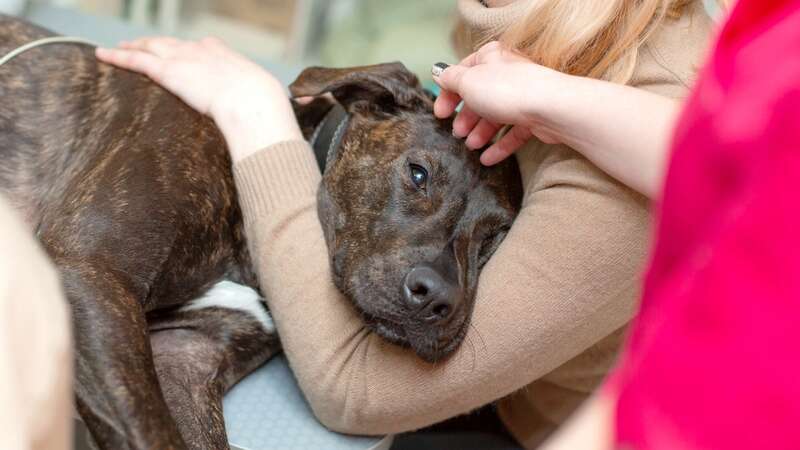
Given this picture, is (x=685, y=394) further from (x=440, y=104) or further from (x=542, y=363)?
(x=440, y=104)

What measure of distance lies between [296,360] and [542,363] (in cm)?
50

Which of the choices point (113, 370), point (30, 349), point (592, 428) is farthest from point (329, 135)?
point (592, 428)

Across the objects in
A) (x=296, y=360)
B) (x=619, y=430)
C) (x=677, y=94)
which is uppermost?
(x=619, y=430)

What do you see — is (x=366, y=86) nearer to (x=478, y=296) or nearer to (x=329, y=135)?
(x=329, y=135)

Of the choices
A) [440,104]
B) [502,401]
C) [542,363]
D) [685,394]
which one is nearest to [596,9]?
[440,104]

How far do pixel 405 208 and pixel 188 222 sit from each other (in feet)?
1.54

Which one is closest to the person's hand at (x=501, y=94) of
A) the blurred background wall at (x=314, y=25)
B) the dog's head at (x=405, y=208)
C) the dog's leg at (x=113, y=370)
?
the dog's head at (x=405, y=208)

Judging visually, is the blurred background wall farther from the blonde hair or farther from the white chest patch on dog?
the blonde hair

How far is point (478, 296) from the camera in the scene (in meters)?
→ 1.66

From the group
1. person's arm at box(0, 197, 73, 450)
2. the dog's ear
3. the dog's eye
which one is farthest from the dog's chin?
person's arm at box(0, 197, 73, 450)

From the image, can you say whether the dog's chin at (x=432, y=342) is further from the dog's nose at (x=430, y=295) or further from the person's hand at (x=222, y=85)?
the person's hand at (x=222, y=85)

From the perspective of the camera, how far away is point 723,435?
0.51 meters

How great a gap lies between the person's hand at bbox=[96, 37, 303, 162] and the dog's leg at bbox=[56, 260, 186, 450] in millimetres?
440

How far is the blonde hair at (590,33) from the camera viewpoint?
1625 mm
